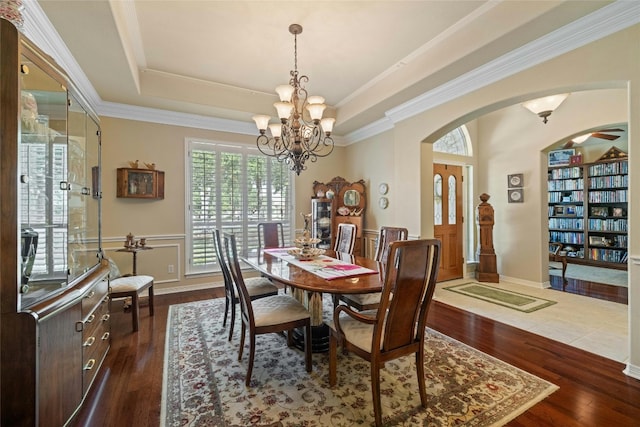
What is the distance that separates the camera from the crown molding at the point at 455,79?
2061mm

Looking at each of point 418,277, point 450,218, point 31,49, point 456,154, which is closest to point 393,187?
point 450,218

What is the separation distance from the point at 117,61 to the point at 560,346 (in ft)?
16.5

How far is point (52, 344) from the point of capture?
1.44 meters

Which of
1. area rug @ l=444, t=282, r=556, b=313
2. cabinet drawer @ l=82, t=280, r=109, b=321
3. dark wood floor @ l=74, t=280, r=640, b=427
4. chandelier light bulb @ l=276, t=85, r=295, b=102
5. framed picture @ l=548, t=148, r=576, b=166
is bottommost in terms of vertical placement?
dark wood floor @ l=74, t=280, r=640, b=427

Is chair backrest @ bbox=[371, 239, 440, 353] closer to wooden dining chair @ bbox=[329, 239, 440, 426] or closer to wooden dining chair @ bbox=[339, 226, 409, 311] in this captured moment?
wooden dining chair @ bbox=[329, 239, 440, 426]

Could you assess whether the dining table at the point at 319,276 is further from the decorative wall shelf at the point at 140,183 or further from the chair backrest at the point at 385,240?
the decorative wall shelf at the point at 140,183

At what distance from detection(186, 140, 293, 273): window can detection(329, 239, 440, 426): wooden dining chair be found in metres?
2.88

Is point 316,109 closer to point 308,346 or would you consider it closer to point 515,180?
point 308,346

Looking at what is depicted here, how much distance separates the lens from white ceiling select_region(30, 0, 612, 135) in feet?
7.53

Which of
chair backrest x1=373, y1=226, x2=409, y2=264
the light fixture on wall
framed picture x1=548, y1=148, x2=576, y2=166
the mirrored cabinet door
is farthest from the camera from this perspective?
framed picture x1=548, y1=148, x2=576, y2=166

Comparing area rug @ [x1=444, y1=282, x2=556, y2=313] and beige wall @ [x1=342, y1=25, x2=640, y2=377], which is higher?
beige wall @ [x1=342, y1=25, x2=640, y2=377]

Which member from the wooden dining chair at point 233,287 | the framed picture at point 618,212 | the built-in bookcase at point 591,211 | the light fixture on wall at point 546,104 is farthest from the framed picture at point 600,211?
the wooden dining chair at point 233,287

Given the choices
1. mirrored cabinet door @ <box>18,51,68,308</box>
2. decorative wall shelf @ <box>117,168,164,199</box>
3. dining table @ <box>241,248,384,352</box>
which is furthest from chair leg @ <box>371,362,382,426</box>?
decorative wall shelf @ <box>117,168,164,199</box>

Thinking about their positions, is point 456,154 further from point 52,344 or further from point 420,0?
point 52,344
